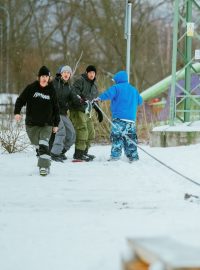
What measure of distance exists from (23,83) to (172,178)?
16.0 m

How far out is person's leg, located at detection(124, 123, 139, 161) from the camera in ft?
29.7

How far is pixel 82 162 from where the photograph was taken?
8922 mm

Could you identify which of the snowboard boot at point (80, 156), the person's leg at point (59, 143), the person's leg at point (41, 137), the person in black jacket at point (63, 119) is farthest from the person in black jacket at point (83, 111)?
the person's leg at point (41, 137)

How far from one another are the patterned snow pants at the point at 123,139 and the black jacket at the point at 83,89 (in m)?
0.62

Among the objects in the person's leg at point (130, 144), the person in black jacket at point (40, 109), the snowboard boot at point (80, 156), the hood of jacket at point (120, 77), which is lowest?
the snowboard boot at point (80, 156)

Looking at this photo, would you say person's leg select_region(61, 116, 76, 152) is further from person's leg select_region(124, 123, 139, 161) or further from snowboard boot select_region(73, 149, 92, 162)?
person's leg select_region(124, 123, 139, 161)

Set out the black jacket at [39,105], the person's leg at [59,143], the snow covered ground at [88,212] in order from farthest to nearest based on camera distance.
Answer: the person's leg at [59,143], the black jacket at [39,105], the snow covered ground at [88,212]

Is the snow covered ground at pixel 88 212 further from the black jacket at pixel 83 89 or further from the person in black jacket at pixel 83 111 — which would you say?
the black jacket at pixel 83 89

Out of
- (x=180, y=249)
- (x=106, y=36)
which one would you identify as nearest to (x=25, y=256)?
(x=180, y=249)

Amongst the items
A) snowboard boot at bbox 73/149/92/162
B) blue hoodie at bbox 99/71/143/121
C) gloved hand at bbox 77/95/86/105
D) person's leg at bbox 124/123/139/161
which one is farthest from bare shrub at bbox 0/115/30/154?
person's leg at bbox 124/123/139/161

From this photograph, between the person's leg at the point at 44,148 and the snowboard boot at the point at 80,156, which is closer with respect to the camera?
the person's leg at the point at 44,148

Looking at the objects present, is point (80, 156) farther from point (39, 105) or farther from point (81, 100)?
point (39, 105)

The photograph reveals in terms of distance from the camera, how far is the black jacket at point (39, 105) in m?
7.62

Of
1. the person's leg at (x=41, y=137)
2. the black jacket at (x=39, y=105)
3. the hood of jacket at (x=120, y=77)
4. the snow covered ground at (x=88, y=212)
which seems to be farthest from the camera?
the hood of jacket at (x=120, y=77)
